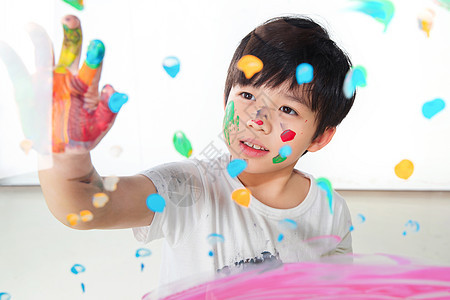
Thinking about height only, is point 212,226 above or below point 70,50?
below

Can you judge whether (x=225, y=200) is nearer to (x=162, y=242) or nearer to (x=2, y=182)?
(x=162, y=242)

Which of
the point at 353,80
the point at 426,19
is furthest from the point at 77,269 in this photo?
the point at 426,19

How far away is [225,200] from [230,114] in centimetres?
9

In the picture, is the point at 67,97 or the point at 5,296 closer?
the point at 67,97

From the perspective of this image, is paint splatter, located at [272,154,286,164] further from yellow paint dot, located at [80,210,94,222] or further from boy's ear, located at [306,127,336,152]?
yellow paint dot, located at [80,210,94,222]

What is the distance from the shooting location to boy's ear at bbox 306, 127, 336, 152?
18.8 inches

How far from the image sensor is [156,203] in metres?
0.42

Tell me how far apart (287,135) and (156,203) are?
0.46ft

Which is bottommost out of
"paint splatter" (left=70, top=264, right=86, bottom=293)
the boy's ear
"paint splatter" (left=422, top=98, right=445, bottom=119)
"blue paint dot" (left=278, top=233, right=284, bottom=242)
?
"paint splatter" (left=70, top=264, right=86, bottom=293)

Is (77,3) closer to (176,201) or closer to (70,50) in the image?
(70,50)

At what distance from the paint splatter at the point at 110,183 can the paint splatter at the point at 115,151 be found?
0.10 ft

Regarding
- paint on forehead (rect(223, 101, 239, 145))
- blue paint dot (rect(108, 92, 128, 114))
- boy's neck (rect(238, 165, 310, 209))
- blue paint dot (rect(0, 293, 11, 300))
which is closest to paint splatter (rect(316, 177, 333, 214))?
Result: boy's neck (rect(238, 165, 310, 209))

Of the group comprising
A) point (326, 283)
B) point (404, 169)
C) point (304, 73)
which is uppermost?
point (304, 73)

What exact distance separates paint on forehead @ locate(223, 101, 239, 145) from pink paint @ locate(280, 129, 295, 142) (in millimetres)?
46
